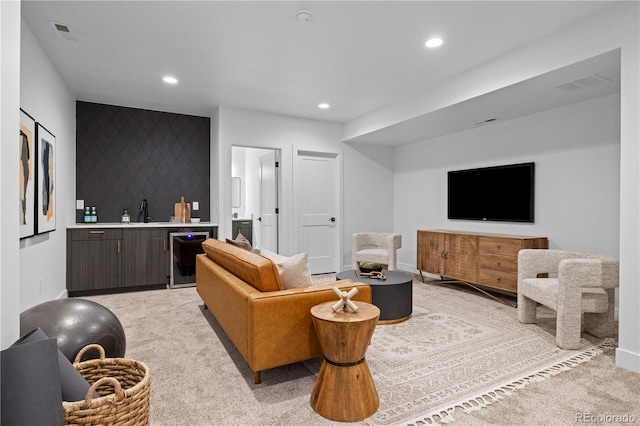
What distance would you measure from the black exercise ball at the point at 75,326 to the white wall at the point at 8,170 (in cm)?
59

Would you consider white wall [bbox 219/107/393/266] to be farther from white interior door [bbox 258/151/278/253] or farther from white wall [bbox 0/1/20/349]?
white wall [bbox 0/1/20/349]

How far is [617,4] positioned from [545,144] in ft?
6.14

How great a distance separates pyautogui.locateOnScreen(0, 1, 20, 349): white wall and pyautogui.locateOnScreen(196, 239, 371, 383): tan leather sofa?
1.11 metres

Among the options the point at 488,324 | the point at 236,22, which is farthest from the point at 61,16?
the point at 488,324

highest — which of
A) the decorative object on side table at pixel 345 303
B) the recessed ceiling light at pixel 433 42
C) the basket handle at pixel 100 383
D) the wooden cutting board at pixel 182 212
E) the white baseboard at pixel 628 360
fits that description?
the recessed ceiling light at pixel 433 42

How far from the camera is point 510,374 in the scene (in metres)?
2.35

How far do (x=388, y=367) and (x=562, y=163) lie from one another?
3.20 m

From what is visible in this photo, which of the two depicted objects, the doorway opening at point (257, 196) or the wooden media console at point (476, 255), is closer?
the wooden media console at point (476, 255)

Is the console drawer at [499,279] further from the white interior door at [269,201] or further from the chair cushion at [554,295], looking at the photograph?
the white interior door at [269,201]

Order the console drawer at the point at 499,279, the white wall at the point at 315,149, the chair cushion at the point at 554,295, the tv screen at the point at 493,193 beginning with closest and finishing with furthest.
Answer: the chair cushion at the point at 554,295
the console drawer at the point at 499,279
the tv screen at the point at 493,193
the white wall at the point at 315,149

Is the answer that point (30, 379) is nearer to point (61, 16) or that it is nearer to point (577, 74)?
point (61, 16)

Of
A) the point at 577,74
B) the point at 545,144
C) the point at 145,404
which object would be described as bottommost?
the point at 145,404

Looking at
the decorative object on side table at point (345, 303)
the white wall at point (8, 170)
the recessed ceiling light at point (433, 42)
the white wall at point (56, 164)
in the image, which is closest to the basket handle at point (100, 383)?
the white wall at point (8, 170)

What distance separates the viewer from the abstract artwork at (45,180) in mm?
3100
